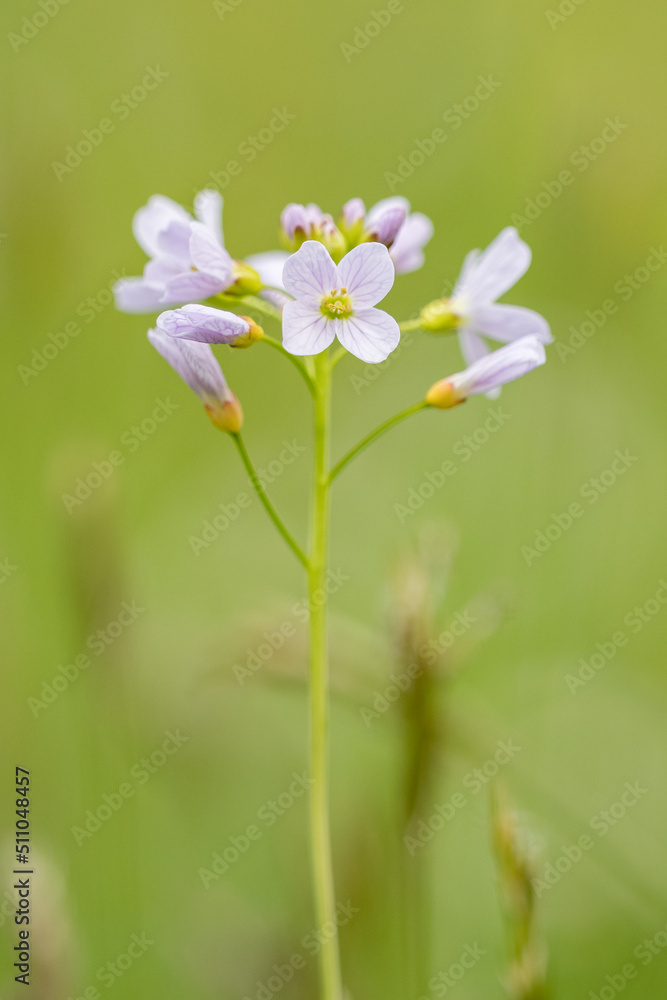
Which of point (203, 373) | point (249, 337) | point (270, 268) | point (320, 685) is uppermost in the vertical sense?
point (270, 268)

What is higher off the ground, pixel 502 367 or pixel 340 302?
pixel 502 367

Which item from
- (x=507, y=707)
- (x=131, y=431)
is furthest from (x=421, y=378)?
(x=507, y=707)

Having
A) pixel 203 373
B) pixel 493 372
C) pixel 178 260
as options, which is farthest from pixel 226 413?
pixel 493 372

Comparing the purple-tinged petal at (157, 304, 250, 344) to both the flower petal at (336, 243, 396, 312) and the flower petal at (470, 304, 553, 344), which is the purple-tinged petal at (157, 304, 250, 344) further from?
the flower petal at (470, 304, 553, 344)

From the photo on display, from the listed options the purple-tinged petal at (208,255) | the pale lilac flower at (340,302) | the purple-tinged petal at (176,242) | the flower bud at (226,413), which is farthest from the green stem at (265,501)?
the purple-tinged petal at (176,242)

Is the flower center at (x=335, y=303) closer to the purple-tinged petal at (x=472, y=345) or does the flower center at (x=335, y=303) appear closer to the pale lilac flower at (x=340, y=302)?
the pale lilac flower at (x=340, y=302)

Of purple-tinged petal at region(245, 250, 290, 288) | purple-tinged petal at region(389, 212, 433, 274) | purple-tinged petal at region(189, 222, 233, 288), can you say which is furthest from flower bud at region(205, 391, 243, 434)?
purple-tinged petal at region(389, 212, 433, 274)

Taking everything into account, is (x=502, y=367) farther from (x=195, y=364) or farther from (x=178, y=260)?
(x=178, y=260)
